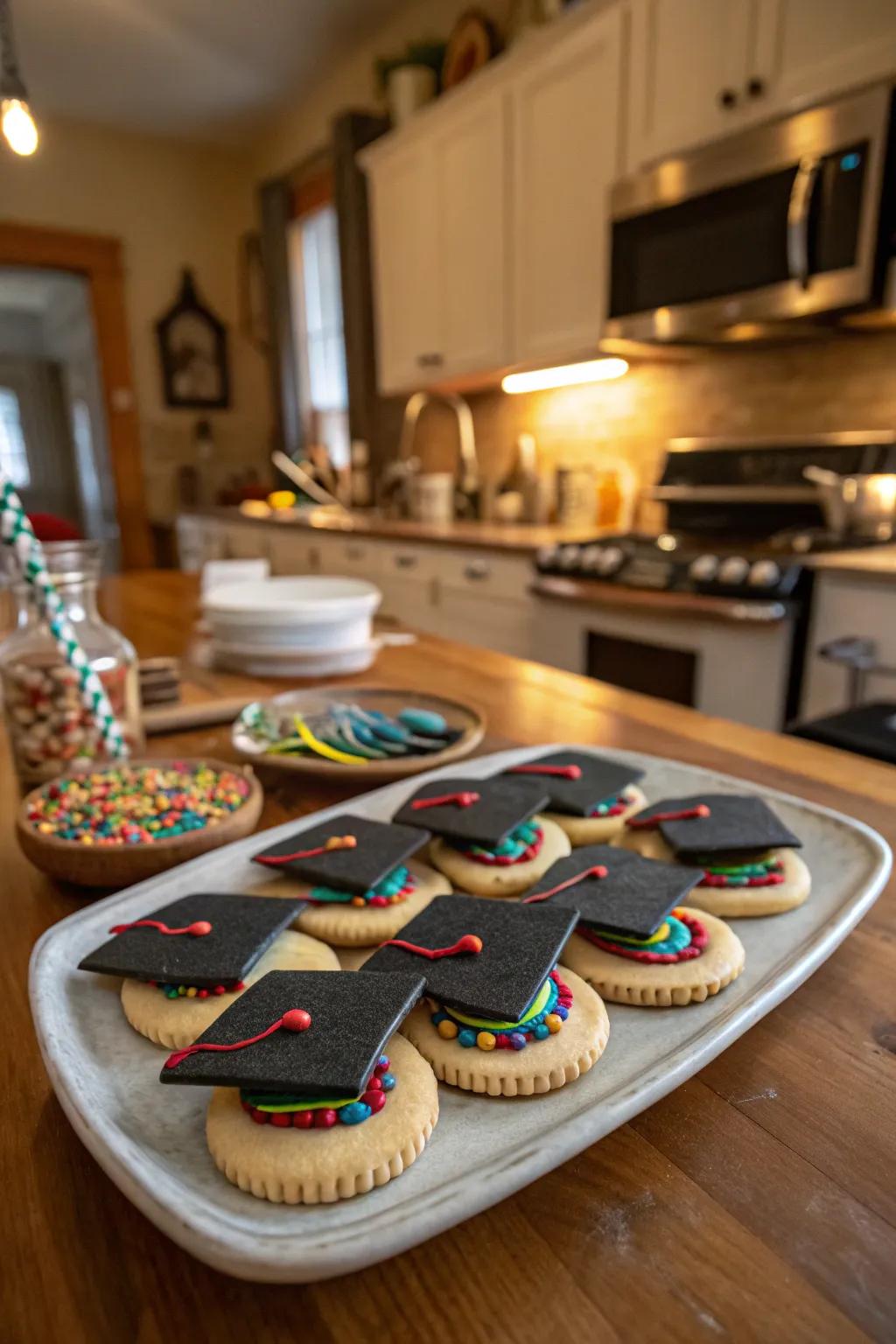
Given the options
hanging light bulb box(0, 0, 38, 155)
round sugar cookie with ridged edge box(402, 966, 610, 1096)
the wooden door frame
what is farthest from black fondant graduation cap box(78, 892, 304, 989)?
the wooden door frame

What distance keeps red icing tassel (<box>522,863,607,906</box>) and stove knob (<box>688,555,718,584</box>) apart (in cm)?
165

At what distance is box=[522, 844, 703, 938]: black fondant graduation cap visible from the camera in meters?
0.46

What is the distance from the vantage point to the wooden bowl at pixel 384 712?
0.78 meters

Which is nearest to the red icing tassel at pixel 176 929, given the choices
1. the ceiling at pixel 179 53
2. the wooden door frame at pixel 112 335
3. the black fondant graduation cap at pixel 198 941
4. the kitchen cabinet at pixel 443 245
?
the black fondant graduation cap at pixel 198 941

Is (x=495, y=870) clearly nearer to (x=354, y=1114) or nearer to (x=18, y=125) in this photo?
(x=354, y=1114)

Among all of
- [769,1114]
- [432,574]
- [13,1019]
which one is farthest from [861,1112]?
[432,574]

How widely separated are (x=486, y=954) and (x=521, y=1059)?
6 cm

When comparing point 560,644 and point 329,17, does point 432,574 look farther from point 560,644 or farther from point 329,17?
point 329,17

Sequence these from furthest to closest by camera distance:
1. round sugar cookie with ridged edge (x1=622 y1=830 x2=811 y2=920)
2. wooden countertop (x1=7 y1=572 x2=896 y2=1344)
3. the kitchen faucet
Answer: the kitchen faucet, round sugar cookie with ridged edge (x1=622 y1=830 x2=811 y2=920), wooden countertop (x1=7 y1=572 x2=896 y2=1344)

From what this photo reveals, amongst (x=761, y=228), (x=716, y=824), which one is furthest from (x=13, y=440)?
(x=716, y=824)

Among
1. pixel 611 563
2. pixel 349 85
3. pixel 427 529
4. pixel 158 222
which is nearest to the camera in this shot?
pixel 611 563

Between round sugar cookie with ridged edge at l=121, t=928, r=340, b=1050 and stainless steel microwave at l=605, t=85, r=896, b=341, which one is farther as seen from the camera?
stainless steel microwave at l=605, t=85, r=896, b=341

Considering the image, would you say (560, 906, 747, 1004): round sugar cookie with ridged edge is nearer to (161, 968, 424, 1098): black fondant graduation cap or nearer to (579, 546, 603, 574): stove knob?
(161, 968, 424, 1098): black fondant graduation cap

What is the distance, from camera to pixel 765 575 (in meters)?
1.89
